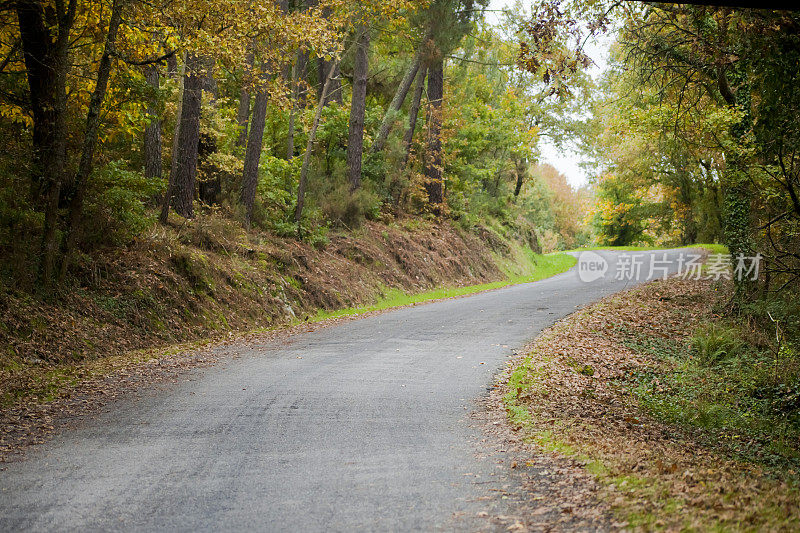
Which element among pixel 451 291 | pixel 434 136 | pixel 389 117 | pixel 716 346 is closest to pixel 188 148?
pixel 451 291

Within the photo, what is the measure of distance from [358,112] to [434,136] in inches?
209

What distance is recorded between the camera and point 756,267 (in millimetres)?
14125

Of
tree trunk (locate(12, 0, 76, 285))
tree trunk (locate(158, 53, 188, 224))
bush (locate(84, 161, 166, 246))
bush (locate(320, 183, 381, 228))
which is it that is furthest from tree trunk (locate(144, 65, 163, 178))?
bush (locate(320, 183, 381, 228))

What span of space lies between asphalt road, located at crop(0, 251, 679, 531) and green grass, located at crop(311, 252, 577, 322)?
6.24 m

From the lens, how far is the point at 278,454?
605 centimetres

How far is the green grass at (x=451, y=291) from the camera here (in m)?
17.4

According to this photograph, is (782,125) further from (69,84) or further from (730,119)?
(69,84)

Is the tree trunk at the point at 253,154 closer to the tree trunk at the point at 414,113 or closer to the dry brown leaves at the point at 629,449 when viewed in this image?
the dry brown leaves at the point at 629,449

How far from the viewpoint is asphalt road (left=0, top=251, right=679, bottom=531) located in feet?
15.3

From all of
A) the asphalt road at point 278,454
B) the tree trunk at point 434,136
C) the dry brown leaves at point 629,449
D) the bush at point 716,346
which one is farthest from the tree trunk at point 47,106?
the tree trunk at point 434,136

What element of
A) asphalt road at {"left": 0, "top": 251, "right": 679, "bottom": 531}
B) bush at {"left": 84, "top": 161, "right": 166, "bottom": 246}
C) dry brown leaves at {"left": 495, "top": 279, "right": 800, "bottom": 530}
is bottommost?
asphalt road at {"left": 0, "top": 251, "right": 679, "bottom": 531}

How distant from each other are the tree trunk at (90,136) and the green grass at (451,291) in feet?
20.6

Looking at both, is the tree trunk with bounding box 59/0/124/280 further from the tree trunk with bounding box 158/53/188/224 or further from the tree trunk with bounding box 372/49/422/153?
the tree trunk with bounding box 372/49/422/153

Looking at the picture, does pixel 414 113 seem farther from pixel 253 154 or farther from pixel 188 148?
pixel 188 148
